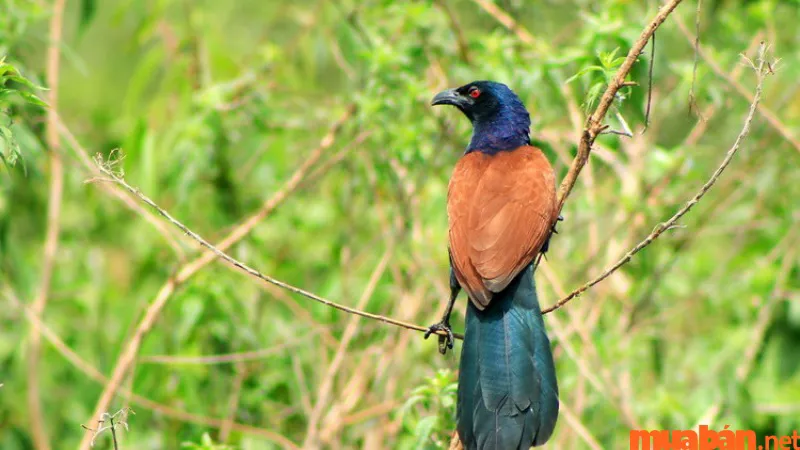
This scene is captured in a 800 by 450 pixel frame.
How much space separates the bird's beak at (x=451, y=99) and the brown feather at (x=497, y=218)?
21.0 inches

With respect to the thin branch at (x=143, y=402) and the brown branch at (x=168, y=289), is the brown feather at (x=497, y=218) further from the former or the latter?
the thin branch at (x=143, y=402)

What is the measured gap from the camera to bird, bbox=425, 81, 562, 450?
2.88 meters

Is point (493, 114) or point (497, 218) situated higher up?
point (493, 114)

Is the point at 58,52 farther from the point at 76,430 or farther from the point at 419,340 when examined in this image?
the point at 419,340

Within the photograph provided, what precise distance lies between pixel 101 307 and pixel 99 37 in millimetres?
3123

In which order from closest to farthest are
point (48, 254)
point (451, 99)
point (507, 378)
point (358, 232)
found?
1. point (507, 378)
2. point (451, 99)
3. point (48, 254)
4. point (358, 232)

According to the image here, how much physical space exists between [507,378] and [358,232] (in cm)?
297

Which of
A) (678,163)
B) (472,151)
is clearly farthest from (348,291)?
(678,163)

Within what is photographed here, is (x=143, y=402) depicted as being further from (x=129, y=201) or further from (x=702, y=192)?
(x=702, y=192)

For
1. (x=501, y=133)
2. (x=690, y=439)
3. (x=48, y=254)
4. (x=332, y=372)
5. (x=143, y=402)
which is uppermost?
(x=501, y=133)

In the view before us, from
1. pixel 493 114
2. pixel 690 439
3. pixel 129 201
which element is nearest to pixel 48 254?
pixel 129 201

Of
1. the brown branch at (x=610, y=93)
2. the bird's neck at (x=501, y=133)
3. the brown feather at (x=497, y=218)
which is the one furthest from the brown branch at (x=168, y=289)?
the brown branch at (x=610, y=93)

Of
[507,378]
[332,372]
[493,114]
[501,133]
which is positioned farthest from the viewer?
[332,372]

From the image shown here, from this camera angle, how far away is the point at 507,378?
2.95 meters
